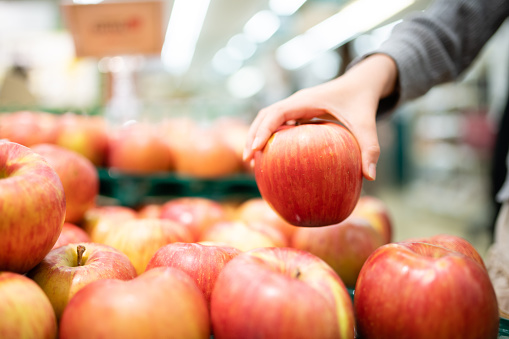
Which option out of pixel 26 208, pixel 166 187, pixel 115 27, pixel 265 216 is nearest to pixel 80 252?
pixel 26 208

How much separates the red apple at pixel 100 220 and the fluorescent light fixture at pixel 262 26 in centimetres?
721

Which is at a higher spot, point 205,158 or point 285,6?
point 285,6

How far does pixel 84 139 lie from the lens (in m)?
1.90

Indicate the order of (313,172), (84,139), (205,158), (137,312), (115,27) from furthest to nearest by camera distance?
(115,27) < (205,158) < (84,139) < (313,172) < (137,312)

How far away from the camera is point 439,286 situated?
644 mm

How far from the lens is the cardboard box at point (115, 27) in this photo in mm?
2285

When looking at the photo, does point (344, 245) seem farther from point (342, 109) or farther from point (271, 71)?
point (271, 71)

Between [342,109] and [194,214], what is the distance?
756 millimetres

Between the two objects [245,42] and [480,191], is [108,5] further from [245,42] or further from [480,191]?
[245,42]

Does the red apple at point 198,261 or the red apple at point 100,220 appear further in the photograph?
the red apple at point 100,220

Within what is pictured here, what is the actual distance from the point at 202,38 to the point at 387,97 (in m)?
9.83

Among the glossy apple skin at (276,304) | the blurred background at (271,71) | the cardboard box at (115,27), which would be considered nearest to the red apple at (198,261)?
the glossy apple skin at (276,304)

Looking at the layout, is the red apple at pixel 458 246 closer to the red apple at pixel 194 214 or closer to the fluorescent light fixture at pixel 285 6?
the red apple at pixel 194 214

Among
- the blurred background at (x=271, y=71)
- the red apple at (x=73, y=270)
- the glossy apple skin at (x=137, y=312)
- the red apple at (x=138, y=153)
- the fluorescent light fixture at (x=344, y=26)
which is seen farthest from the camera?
the fluorescent light fixture at (x=344, y=26)
